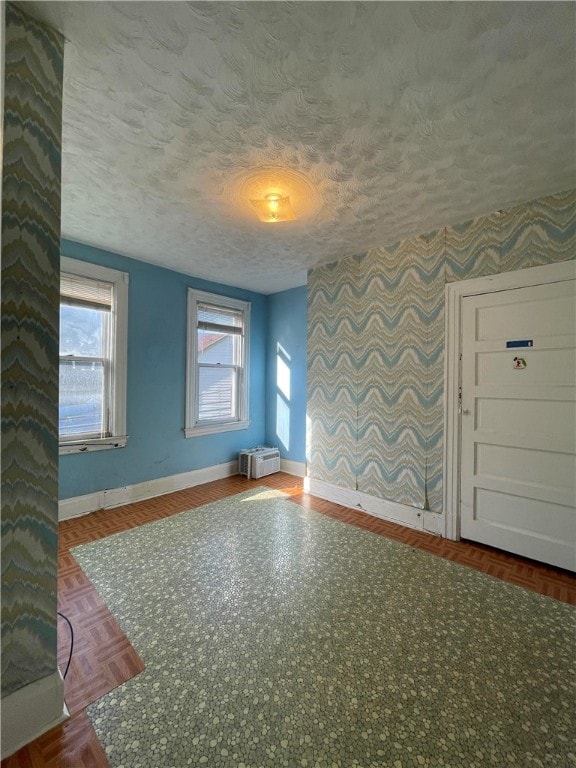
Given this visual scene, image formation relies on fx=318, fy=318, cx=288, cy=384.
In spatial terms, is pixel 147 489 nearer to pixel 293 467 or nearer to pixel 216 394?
pixel 216 394

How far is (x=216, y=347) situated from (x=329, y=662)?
11.8 feet

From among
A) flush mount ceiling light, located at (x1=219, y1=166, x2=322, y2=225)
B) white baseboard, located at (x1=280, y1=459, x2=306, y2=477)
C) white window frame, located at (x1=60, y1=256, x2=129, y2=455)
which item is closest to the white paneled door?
flush mount ceiling light, located at (x1=219, y1=166, x2=322, y2=225)

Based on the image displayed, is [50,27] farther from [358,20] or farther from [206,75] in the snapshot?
[358,20]

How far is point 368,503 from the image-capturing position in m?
3.27

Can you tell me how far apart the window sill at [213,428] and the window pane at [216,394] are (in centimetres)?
10

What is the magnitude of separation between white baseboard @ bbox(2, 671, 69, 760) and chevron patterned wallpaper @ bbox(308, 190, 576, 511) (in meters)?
2.68

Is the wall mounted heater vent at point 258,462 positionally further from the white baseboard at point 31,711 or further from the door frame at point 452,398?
the white baseboard at point 31,711

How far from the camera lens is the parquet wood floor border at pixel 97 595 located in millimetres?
1161

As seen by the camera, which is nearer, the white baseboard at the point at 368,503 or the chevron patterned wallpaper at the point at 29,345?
the chevron patterned wallpaper at the point at 29,345

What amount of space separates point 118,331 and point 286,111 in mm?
2664

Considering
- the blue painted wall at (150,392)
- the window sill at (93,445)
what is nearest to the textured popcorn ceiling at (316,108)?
the blue painted wall at (150,392)

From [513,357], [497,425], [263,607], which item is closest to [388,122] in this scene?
[513,357]

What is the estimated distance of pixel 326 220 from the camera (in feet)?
8.64

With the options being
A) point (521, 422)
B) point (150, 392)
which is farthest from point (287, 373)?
point (521, 422)
